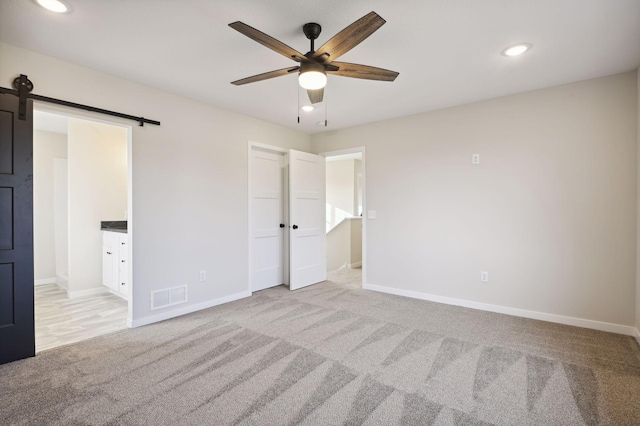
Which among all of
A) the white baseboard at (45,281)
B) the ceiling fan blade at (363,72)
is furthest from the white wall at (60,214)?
the ceiling fan blade at (363,72)

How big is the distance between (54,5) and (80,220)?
10.8 feet

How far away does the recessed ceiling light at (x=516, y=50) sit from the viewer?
2.43 metres

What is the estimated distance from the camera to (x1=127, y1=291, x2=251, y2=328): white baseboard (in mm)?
3174

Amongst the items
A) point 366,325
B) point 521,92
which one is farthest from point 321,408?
point 521,92

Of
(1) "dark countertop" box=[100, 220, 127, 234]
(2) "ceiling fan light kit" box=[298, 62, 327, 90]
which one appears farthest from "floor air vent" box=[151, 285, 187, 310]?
(2) "ceiling fan light kit" box=[298, 62, 327, 90]

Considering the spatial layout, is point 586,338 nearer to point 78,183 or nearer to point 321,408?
point 321,408

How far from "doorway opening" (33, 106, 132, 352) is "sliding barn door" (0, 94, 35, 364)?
986mm

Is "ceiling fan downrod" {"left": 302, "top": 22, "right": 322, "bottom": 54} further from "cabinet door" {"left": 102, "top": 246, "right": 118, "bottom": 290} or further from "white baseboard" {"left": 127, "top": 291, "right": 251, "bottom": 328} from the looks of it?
"cabinet door" {"left": 102, "top": 246, "right": 118, "bottom": 290}

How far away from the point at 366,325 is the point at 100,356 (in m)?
2.40

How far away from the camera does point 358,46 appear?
2.43 m

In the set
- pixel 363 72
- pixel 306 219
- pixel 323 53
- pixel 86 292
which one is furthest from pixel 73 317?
pixel 363 72

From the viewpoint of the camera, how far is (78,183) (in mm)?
4312

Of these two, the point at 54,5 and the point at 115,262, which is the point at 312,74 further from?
the point at 115,262

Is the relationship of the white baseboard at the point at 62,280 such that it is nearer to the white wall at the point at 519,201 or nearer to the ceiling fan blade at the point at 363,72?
the white wall at the point at 519,201
